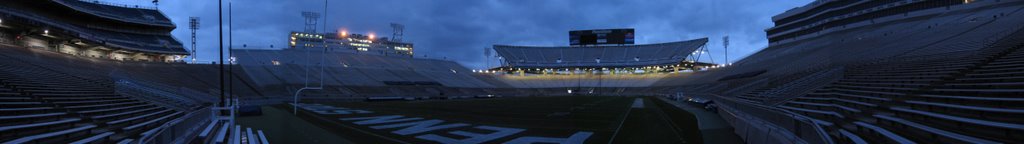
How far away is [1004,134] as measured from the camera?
5898mm

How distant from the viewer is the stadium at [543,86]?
8.72m

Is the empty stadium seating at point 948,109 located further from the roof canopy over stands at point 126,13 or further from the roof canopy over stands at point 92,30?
the roof canopy over stands at point 126,13

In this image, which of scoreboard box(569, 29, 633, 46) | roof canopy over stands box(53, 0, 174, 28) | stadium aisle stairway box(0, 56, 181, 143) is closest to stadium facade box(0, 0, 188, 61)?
roof canopy over stands box(53, 0, 174, 28)

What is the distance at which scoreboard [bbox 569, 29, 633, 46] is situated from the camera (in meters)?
79.0

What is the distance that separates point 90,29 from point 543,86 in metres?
54.4

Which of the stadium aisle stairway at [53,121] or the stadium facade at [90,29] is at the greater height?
the stadium facade at [90,29]

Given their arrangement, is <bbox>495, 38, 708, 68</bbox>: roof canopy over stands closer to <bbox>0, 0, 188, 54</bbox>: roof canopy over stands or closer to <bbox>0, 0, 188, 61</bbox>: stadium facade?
<bbox>0, 0, 188, 54</bbox>: roof canopy over stands

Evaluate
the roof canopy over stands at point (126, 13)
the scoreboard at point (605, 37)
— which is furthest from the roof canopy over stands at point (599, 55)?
the roof canopy over stands at point (126, 13)

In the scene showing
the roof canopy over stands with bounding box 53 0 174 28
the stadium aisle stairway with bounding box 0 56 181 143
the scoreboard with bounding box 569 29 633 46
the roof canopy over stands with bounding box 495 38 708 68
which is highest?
the roof canopy over stands with bounding box 53 0 174 28

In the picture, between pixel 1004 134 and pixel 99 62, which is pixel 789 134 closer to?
pixel 1004 134

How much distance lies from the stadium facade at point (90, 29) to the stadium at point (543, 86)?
21 centimetres

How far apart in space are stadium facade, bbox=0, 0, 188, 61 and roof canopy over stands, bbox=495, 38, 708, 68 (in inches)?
1894

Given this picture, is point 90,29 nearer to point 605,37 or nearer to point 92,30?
point 92,30

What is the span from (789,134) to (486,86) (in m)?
61.0
